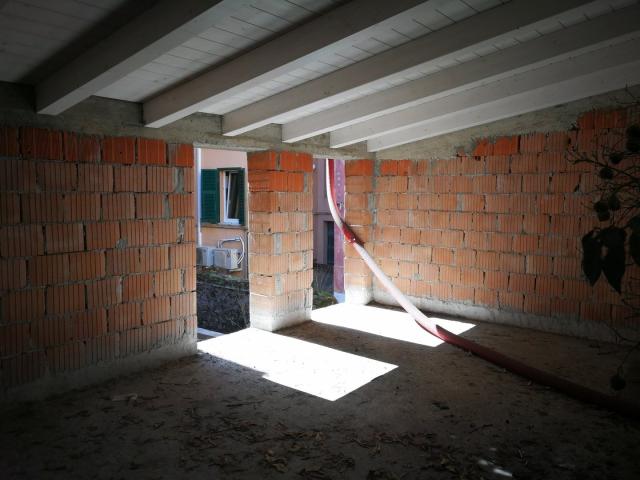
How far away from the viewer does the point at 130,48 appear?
2.58 metres

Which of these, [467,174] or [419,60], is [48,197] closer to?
[419,60]

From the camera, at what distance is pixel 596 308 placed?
4.82 m

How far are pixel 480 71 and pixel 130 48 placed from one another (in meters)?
2.43

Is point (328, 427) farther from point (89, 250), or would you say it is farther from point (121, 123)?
point (121, 123)

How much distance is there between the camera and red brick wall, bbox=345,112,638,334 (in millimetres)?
4848

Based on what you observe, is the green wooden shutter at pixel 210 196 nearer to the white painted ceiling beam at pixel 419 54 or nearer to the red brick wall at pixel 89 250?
the red brick wall at pixel 89 250

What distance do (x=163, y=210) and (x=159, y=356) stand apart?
4.10ft

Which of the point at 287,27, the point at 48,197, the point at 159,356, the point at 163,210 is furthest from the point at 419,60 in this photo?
the point at 159,356

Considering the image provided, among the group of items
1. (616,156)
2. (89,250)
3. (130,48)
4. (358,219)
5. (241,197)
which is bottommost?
(89,250)

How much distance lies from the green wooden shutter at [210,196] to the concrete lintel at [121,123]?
4.92 meters

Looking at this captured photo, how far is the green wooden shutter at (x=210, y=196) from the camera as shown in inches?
387

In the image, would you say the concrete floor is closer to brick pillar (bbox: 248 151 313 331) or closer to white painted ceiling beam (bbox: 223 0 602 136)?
brick pillar (bbox: 248 151 313 331)

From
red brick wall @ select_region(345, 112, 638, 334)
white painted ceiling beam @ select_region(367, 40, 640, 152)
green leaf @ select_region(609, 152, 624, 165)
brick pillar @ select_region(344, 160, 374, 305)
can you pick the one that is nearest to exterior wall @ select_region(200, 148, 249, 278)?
brick pillar @ select_region(344, 160, 374, 305)

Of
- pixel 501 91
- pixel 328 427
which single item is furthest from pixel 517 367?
pixel 501 91
